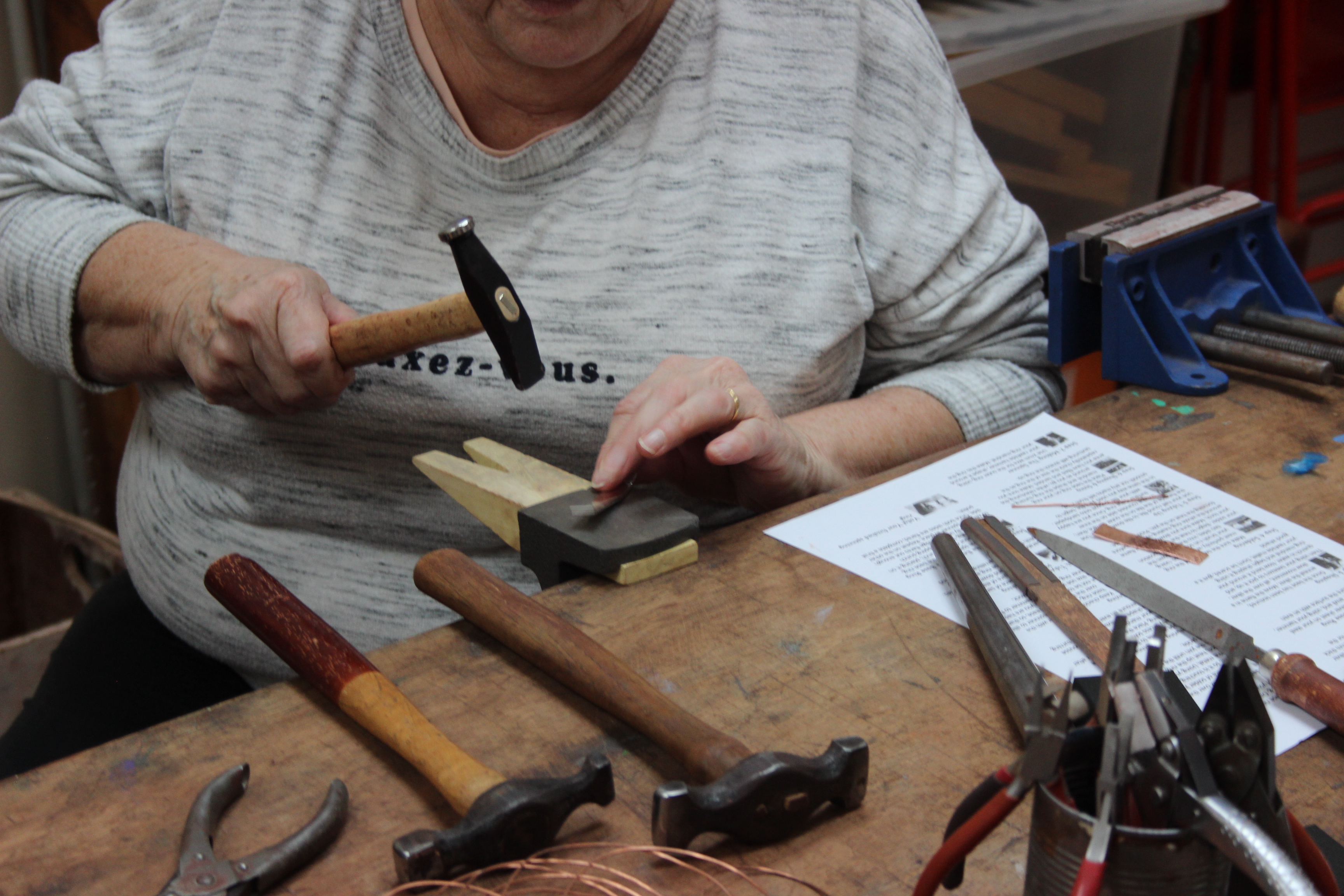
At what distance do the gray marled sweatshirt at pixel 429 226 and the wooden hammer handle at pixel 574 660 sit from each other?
0.32m

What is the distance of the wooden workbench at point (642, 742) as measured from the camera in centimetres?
57

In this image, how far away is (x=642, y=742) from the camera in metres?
0.66

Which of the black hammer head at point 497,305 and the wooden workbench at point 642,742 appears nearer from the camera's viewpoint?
the wooden workbench at point 642,742

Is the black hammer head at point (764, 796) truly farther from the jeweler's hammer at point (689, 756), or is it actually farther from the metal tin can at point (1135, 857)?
the metal tin can at point (1135, 857)

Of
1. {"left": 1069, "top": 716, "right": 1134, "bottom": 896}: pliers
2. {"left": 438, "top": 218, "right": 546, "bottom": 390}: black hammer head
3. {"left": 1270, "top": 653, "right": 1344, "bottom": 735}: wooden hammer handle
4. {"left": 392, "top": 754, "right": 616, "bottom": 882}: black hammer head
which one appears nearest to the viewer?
{"left": 1069, "top": 716, "right": 1134, "bottom": 896}: pliers

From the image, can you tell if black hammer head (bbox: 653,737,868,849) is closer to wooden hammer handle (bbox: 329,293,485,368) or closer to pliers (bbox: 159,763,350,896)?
pliers (bbox: 159,763,350,896)

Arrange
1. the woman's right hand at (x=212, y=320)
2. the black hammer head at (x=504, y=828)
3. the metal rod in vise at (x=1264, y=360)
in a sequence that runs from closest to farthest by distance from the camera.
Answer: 1. the black hammer head at (x=504, y=828)
2. the woman's right hand at (x=212, y=320)
3. the metal rod in vise at (x=1264, y=360)

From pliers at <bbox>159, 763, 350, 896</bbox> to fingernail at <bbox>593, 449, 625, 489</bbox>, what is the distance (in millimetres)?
328

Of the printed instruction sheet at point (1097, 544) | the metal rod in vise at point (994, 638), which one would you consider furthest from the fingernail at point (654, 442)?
the metal rod in vise at point (994, 638)

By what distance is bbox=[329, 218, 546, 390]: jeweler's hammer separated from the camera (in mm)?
808

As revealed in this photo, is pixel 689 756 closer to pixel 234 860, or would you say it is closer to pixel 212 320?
pixel 234 860

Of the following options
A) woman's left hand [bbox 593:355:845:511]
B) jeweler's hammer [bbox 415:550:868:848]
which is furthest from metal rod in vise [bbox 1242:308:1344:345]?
jeweler's hammer [bbox 415:550:868:848]

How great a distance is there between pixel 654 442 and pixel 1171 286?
0.64 meters

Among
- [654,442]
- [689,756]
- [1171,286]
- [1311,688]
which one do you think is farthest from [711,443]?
[1171,286]
